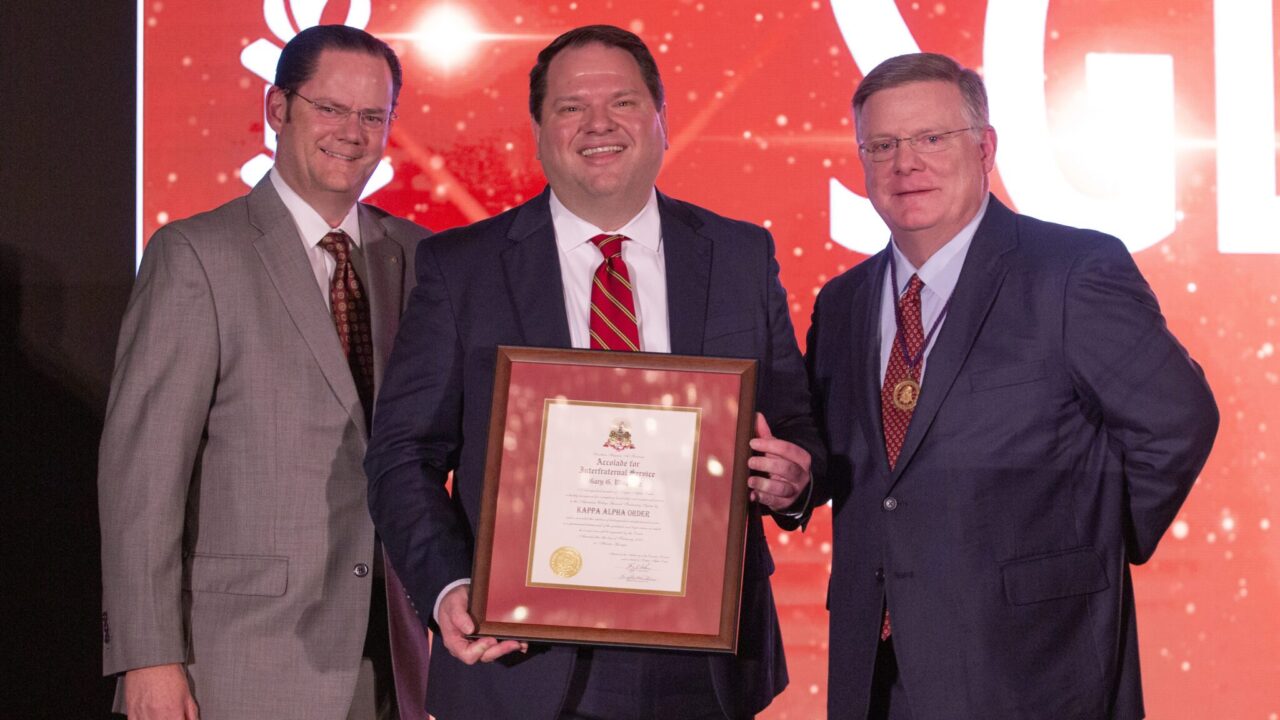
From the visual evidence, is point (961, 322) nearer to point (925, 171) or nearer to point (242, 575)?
point (925, 171)

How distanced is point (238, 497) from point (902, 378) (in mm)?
1163

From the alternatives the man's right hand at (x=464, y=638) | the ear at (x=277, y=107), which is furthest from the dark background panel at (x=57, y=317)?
the man's right hand at (x=464, y=638)

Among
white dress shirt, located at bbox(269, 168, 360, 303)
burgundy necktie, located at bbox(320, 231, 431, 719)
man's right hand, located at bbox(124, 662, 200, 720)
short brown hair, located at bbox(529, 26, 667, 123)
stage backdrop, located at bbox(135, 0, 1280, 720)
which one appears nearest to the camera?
short brown hair, located at bbox(529, 26, 667, 123)

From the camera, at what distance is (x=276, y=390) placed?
195 centimetres

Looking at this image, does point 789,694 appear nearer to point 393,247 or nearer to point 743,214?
point 743,214

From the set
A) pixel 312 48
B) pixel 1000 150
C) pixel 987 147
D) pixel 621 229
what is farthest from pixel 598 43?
pixel 1000 150

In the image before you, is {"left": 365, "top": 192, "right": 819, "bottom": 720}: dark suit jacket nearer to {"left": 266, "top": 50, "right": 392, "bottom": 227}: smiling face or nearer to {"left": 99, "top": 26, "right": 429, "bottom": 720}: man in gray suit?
{"left": 99, "top": 26, "right": 429, "bottom": 720}: man in gray suit

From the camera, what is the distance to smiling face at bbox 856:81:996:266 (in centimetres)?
203

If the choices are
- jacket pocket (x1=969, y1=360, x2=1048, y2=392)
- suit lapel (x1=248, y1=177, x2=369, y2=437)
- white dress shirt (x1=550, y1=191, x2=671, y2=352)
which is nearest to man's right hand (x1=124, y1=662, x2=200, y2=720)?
suit lapel (x1=248, y1=177, x2=369, y2=437)

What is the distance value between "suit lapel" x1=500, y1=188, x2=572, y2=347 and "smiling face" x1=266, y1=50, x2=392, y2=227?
1.74 ft

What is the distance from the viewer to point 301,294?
200 cm

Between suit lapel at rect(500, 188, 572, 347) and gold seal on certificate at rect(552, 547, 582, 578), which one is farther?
suit lapel at rect(500, 188, 572, 347)

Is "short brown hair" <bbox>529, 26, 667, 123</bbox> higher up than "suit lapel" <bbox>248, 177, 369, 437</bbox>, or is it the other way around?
"short brown hair" <bbox>529, 26, 667, 123</bbox>

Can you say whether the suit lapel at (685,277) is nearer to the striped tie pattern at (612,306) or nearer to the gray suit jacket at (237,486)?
the striped tie pattern at (612,306)
